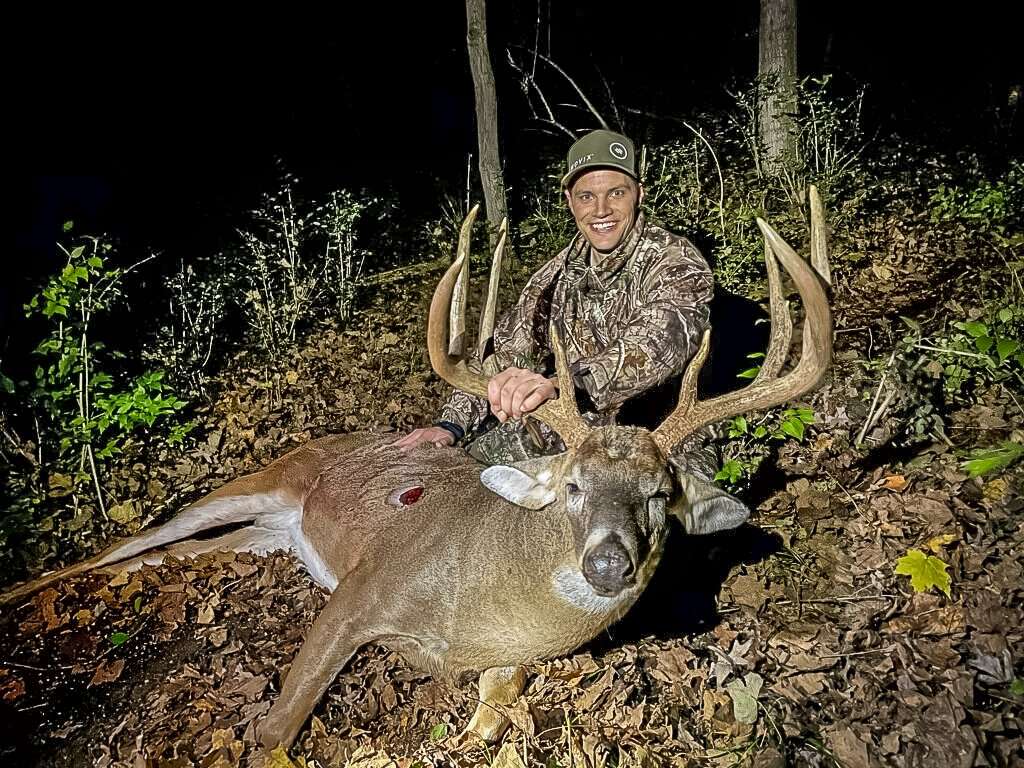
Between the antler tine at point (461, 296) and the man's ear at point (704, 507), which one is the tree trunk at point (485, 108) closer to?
the antler tine at point (461, 296)

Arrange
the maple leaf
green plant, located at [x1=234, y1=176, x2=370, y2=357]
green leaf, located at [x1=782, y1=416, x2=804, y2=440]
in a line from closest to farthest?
the maple leaf, green leaf, located at [x1=782, y1=416, x2=804, y2=440], green plant, located at [x1=234, y1=176, x2=370, y2=357]

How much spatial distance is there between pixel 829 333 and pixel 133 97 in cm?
1373

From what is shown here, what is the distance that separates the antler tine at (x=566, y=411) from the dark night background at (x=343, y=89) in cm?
496

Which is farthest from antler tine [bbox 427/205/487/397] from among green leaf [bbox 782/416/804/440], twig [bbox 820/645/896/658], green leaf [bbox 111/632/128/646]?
green leaf [bbox 111/632/128/646]

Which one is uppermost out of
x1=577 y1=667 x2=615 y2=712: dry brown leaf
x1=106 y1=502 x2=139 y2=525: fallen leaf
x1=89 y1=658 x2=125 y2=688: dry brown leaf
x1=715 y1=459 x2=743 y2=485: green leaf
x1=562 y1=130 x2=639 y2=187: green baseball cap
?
x1=562 y1=130 x2=639 y2=187: green baseball cap

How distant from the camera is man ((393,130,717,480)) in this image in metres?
3.92

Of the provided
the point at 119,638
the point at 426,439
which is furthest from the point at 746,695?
the point at 119,638

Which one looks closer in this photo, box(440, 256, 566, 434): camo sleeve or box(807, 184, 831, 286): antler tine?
box(807, 184, 831, 286): antler tine

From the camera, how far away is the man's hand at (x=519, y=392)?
3314 millimetres

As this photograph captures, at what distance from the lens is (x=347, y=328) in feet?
25.4

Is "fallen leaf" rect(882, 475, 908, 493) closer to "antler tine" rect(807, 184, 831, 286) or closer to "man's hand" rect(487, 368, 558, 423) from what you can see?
"antler tine" rect(807, 184, 831, 286)

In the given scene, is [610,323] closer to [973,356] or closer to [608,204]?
[608,204]

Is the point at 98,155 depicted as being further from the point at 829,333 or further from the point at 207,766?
the point at 829,333

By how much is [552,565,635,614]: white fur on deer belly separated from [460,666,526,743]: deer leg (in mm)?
527
